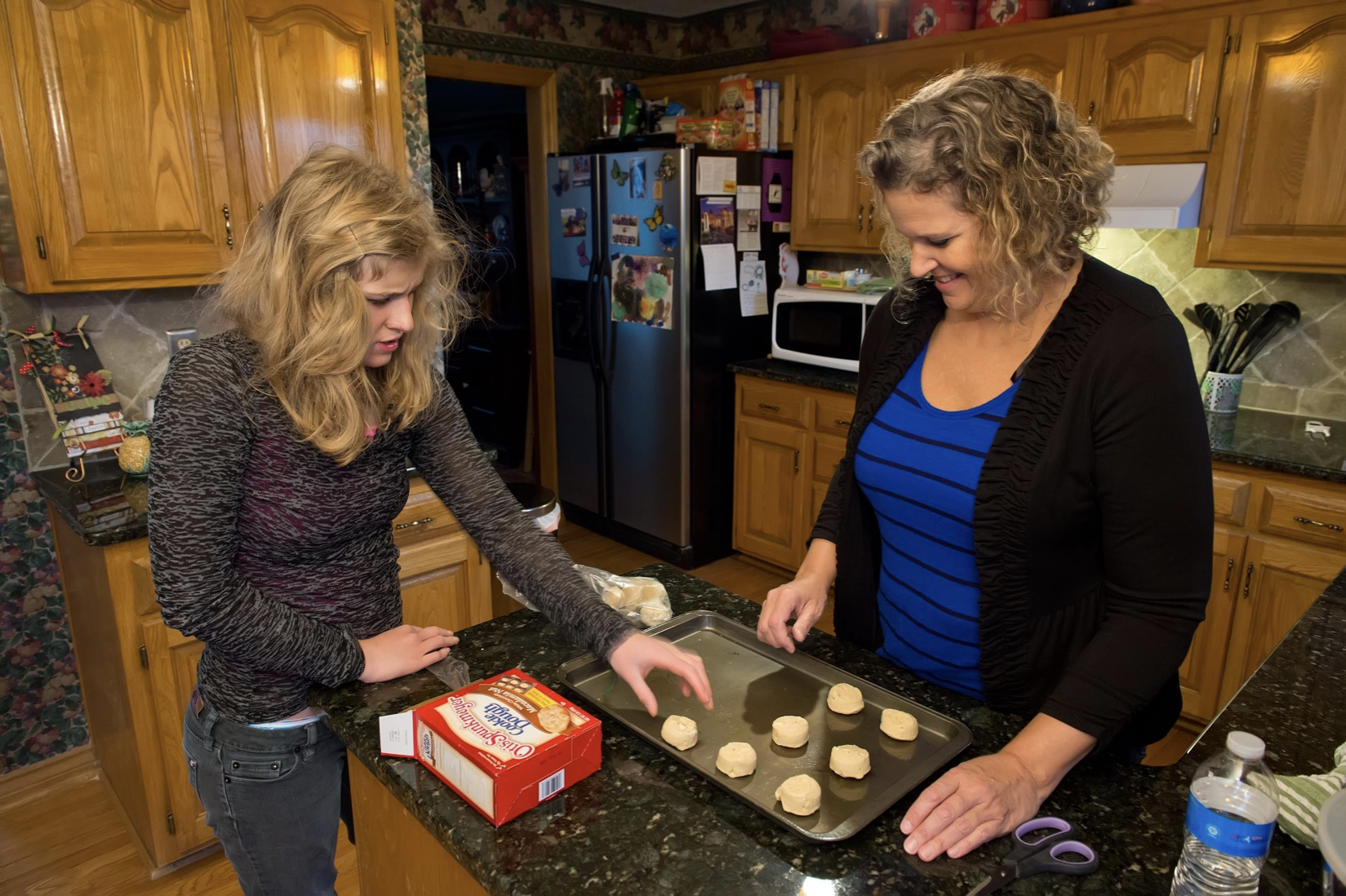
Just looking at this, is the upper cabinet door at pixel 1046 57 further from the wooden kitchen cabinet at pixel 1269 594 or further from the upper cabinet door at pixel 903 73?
the wooden kitchen cabinet at pixel 1269 594

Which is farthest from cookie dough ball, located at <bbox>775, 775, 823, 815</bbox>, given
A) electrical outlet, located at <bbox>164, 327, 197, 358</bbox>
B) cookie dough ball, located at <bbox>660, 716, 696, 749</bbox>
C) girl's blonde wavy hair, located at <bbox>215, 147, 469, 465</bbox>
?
electrical outlet, located at <bbox>164, 327, 197, 358</bbox>

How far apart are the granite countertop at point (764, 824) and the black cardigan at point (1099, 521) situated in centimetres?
8

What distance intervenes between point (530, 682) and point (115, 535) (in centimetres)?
125

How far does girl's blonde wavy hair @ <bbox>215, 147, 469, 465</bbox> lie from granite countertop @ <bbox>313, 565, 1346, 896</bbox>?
372 millimetres

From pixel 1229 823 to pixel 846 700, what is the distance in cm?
44

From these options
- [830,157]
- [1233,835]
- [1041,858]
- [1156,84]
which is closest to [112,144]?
[1041,858]

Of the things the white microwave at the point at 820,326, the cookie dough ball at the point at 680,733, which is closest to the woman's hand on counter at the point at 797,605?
the cookie dough ball at the point at 680,733

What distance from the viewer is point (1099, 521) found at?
1.06m

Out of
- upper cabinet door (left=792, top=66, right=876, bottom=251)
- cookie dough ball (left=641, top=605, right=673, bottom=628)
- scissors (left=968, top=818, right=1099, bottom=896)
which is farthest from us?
upper cabinet door (left=792, top=66, right=876, bottom=251)

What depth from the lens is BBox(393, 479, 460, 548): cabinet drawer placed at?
2.24 meters

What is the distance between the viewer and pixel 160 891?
2.03 metres

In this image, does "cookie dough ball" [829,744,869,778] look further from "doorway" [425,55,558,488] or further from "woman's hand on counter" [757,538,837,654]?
"doorway" [425,55,558,488]

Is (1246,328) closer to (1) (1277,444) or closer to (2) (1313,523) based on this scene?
(1) (1277,444)

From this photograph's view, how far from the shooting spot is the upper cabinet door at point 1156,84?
256cm
